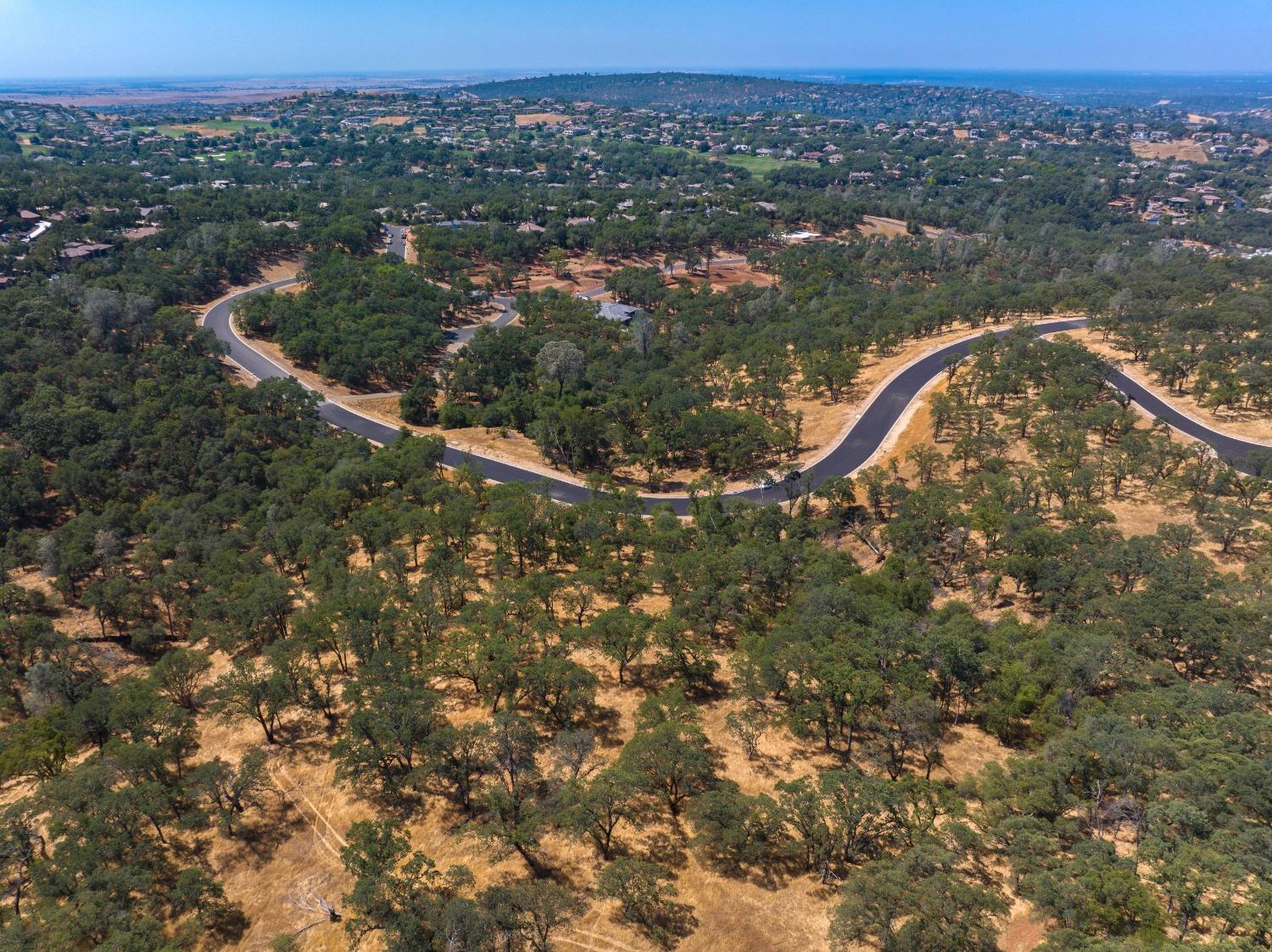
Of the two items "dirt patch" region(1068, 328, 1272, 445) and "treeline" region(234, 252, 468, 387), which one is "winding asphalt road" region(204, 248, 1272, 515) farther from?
"treeline" region(234, 252, 468, 387)

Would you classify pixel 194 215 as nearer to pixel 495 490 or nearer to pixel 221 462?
pixel 221 462

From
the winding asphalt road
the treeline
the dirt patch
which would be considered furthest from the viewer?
the treeline

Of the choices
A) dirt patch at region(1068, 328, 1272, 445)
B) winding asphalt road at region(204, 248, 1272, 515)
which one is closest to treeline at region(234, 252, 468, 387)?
winding asphalt road at region(204, 248, 1272, 515)

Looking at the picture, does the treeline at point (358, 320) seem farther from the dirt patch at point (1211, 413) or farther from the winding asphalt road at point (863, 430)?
the dirt patch at point (1211, 413)

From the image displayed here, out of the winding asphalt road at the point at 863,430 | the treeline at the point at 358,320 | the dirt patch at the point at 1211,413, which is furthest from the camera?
the treeline at the point at 358,320

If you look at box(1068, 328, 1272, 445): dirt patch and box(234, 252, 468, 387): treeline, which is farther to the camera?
box(234, 252, 468, 387): treeline

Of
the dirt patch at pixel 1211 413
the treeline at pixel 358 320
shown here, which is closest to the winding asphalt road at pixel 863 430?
the dirt patch at pixel 1211 413

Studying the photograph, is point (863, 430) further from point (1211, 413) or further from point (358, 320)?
point (358, 320)

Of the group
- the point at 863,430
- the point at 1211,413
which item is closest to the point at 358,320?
the point at 863,430
